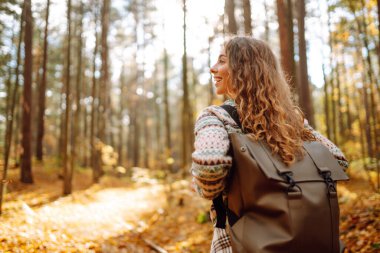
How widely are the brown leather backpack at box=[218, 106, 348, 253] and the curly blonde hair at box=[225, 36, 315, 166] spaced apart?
0.39 feet

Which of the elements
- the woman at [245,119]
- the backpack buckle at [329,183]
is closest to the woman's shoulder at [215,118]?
the woman at [245,119]

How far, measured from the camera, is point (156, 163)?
3381 centimetres

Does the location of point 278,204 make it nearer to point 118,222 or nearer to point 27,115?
point 118,222

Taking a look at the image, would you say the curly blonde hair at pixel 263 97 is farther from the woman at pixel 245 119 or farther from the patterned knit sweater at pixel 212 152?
the patterned knit sweater at pixel 212 152

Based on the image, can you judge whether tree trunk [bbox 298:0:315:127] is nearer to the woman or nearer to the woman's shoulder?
the woman

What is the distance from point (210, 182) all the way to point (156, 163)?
32439 mm

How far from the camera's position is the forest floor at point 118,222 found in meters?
5.88

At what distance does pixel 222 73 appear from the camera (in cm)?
223

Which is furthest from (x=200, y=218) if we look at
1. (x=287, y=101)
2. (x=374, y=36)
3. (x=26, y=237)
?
(x=374, y=36)

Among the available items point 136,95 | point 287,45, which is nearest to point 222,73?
point 287,45

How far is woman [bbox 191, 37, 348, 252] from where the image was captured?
1756 mm

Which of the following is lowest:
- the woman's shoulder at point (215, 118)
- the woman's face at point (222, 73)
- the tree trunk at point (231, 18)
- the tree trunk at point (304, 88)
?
the woman's shoulder at point (215, 118)

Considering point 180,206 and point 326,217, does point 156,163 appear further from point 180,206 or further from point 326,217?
point 326,217

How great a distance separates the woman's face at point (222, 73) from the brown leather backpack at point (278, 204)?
1.89 ft
